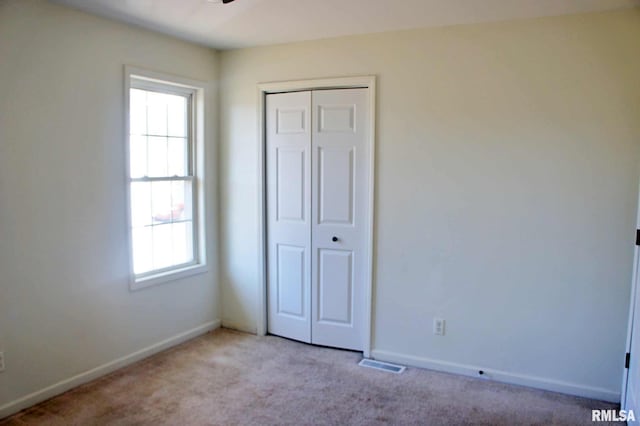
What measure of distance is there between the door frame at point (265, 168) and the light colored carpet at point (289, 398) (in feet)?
1.59

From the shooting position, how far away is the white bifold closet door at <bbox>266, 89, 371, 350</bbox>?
3.66 meters

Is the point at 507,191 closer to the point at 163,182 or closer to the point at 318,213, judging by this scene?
the point at 318,213

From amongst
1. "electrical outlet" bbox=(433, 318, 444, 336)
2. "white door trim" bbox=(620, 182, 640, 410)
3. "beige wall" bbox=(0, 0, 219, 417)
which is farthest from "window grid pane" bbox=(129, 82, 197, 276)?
"white door trim" bbox=(620, 182, 640, 410)

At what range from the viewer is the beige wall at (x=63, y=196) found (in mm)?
2740

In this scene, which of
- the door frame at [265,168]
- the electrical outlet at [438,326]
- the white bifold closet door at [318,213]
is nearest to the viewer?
the electrical outlet at [438,326]

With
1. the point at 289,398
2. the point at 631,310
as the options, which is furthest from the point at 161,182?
the point at 631,310

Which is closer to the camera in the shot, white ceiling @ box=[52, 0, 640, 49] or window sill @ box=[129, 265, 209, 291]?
white ceiling @ box=[52, 0, 640, 49]

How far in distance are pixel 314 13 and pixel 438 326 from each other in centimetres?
232

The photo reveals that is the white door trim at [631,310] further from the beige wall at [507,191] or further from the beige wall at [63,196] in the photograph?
the beige wall at [63,196]

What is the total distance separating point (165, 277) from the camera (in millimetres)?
3764

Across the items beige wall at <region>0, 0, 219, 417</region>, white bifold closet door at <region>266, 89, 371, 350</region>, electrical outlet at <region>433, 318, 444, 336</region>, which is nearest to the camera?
beige wall at <region>0, 0, 219, 417</region>

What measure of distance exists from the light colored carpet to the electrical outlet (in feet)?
0.93

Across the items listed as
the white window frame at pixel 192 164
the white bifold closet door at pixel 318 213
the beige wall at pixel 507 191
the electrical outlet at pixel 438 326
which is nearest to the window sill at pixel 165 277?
the white window frame at pixel 192 164

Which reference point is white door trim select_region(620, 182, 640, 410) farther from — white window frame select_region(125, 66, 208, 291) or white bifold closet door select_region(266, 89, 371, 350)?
white window frame select_region(125, 66, 208, 291)
